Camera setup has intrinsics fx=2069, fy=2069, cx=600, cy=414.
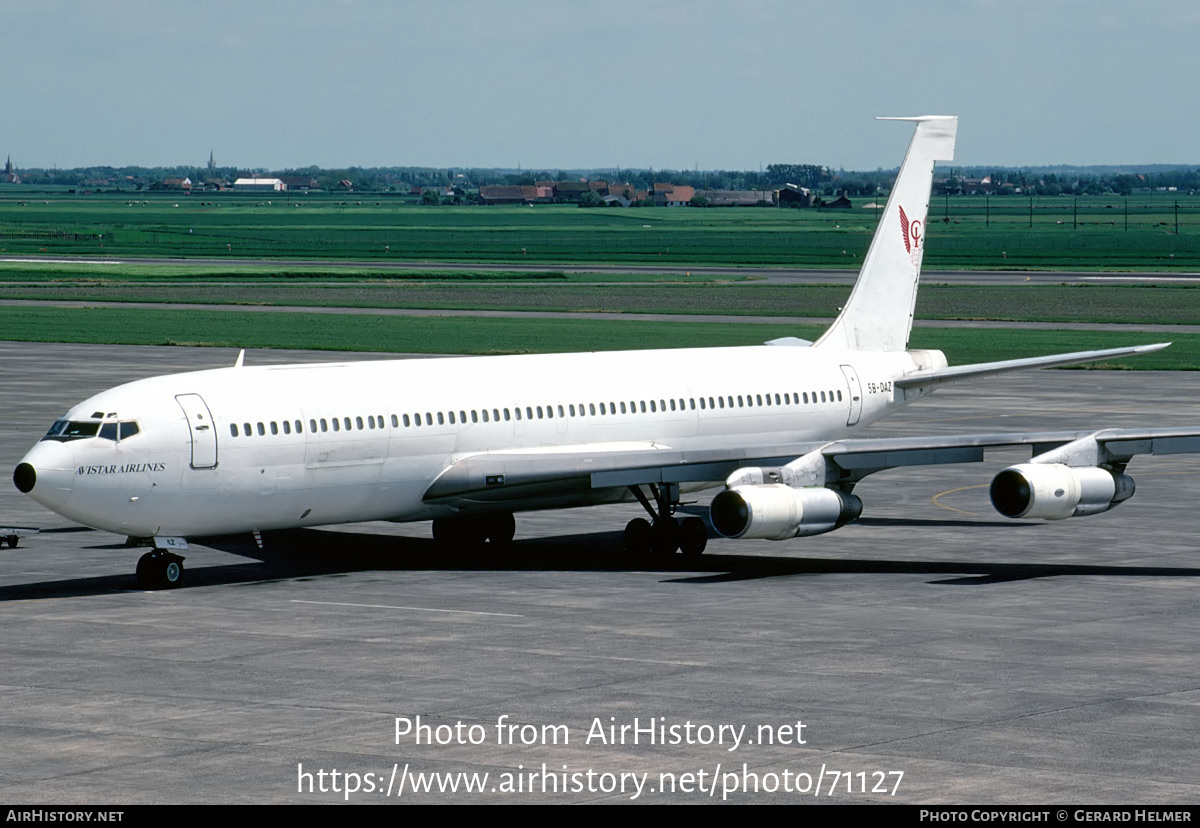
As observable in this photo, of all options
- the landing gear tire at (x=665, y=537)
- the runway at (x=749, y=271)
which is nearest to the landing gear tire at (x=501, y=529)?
the landing gear tire at (x=665, y=537)

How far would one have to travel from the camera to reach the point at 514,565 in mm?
43844

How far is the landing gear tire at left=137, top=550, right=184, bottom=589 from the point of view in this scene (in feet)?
132

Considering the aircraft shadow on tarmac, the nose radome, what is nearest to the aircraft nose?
the nose radome

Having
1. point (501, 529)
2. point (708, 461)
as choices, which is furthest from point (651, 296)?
point (708, 461)

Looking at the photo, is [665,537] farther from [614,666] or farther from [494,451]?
[614,666]

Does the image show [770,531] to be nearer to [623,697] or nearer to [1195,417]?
[623,697]

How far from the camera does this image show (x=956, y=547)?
4644cm

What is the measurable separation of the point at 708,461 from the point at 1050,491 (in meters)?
6.96

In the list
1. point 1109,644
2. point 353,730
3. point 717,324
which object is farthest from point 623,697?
point 717,324

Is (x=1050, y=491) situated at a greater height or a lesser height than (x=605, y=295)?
lesser

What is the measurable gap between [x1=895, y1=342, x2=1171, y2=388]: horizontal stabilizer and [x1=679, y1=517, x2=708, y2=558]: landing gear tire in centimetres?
871

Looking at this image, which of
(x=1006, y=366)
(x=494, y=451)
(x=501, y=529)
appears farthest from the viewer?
(x=1006, y=366)

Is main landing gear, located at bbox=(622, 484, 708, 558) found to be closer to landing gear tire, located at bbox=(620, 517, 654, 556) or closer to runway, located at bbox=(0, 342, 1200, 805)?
landing gear tire, located at bbox=(620, 517, 654, 556)
